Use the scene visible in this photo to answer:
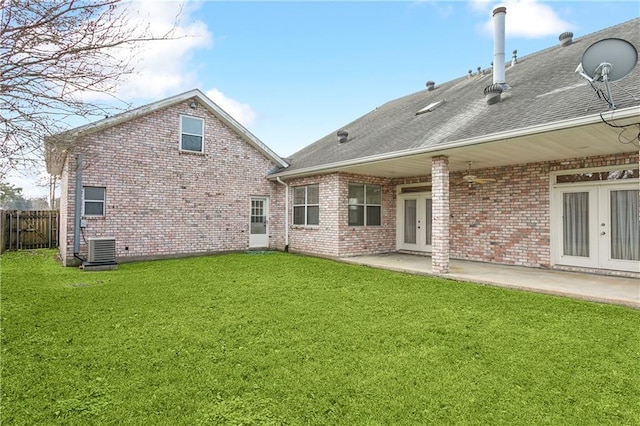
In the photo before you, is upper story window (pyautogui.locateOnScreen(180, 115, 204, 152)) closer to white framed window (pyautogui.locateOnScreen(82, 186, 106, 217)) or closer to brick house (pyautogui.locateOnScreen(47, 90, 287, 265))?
brick house (pyautogui.locateOnScreen(47, 90, 287, 265))

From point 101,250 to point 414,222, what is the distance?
887 cm

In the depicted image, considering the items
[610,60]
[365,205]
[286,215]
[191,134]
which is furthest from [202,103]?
[610,60]

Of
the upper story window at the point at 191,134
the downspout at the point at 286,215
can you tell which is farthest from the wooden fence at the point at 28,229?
the downspout at the point at 286,215

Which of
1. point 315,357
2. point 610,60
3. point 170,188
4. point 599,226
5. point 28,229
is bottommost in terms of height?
point 315,357

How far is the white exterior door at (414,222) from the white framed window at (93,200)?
29.0ft

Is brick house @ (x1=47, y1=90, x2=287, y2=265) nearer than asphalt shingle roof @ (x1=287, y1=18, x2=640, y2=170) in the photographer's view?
No

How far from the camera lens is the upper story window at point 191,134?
10.8 metres

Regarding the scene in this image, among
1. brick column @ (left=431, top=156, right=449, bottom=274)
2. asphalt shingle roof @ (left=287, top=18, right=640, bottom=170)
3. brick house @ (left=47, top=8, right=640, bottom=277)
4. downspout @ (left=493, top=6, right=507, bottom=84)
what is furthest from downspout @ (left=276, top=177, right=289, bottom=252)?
downspout @ (left=493, top=6, right=507, bottom=84)

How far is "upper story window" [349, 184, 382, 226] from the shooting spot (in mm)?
10578

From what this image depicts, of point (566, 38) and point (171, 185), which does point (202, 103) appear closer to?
point (171, 185)

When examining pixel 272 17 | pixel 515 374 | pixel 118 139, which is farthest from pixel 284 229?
pixel 515 374

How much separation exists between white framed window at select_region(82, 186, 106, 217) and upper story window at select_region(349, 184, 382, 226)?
697 centimetres

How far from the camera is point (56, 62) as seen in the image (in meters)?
3.05

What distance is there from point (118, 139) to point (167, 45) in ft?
23.7
